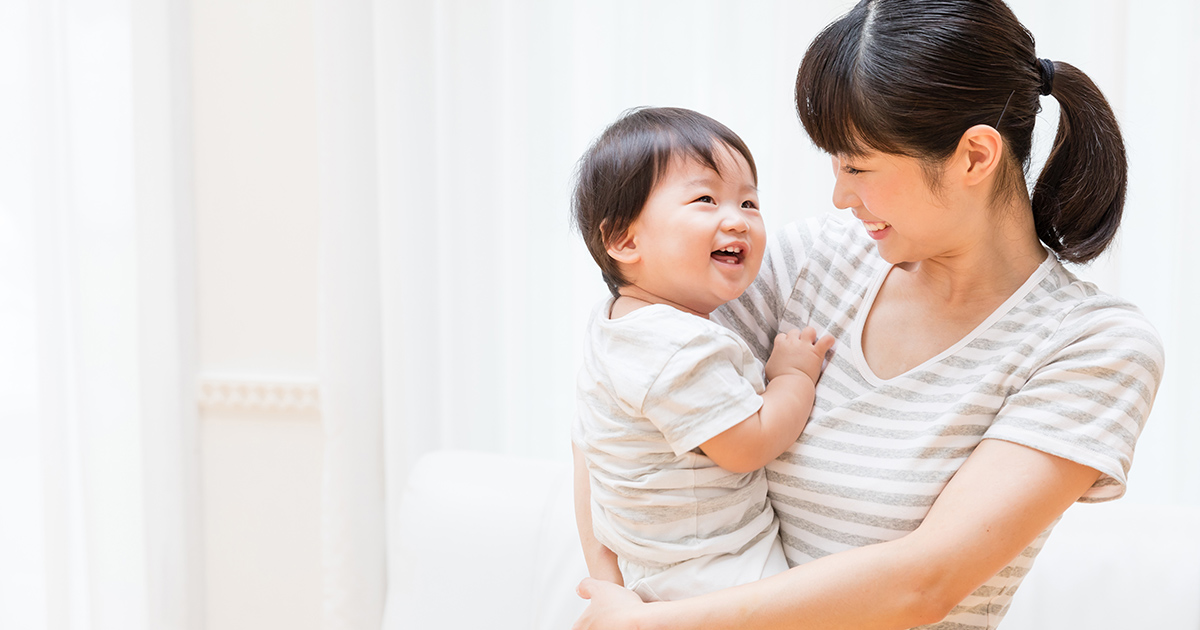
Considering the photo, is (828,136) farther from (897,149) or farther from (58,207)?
(58,207)

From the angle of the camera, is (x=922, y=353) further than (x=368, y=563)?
No

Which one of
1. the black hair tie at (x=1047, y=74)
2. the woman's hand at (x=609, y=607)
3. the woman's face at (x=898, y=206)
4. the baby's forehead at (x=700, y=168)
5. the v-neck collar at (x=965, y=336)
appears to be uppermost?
the black hair tie at (x=1047, y=74)

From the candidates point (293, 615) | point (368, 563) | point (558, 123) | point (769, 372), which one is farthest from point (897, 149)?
point (293, 615)

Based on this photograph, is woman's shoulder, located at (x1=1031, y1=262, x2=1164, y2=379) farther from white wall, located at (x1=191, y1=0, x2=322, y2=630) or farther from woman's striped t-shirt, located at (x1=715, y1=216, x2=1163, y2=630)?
white wall, located at (x1=191, y1=0, x2=322, y2=630)

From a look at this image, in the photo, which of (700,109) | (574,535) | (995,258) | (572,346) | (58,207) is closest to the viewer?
(995,258)

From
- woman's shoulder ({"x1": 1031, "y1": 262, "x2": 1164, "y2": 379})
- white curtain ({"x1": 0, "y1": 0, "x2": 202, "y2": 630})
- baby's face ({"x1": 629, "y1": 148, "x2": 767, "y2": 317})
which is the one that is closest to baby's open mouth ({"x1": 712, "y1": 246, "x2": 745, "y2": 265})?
baby's face ({"x1": 629, "y1": 148, "x2": 767, "y2": 317})

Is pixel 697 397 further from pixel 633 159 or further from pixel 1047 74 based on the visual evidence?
pixel 1047 74

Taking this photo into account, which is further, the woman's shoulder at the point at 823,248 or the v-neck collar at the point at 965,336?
the woman's shoulder at the point at 823,248

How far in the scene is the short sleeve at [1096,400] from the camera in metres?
0.95

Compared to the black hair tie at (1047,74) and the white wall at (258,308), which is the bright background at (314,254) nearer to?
the white wall at (258,308)

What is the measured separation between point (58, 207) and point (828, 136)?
6.23 ft

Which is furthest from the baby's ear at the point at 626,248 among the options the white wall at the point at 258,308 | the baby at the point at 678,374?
the white wall at the point at 258,308

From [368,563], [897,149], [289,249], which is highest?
[897,149]

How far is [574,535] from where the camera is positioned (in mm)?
1599
